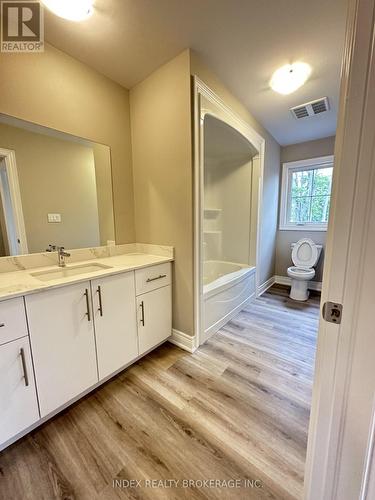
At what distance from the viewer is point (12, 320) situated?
104 centimetres

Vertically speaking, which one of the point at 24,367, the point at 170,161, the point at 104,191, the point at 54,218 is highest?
the point at 170,161

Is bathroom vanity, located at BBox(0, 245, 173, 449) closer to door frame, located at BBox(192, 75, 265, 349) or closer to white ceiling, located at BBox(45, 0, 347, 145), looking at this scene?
door frame, located at BBox(192, 75, 265, 349)

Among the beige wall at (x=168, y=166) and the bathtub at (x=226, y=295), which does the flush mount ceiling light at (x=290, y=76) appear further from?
the bathtub at (x=226, y=295)

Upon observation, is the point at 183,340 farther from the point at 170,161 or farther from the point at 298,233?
the point at 298,233

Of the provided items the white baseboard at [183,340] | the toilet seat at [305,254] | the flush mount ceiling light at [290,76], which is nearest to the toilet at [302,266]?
the toilet seat at [305,254]

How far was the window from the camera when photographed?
11.1ft

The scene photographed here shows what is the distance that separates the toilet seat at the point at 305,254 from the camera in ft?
10.8

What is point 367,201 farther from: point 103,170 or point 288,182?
point 288,182

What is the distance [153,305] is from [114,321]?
0.39m

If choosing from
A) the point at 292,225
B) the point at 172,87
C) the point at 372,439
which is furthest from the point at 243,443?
the point at 292,225

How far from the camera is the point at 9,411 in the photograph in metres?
1.06

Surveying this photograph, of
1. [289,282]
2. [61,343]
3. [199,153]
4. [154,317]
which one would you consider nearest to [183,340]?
[154,317]

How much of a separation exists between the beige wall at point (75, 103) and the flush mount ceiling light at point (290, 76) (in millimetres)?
1461

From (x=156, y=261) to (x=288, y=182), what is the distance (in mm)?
3132
